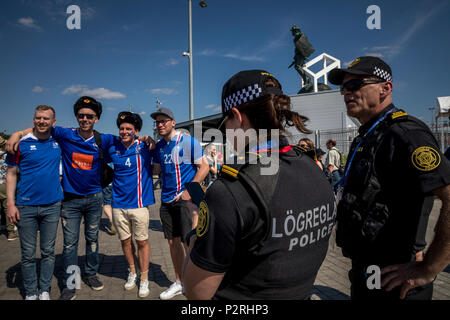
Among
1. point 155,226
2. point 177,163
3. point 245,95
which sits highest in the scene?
point 245,95

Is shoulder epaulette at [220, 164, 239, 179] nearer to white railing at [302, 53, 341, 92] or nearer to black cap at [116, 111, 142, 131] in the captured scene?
black cap at [116, 111, 142, 131]

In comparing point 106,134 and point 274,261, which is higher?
point 106,134

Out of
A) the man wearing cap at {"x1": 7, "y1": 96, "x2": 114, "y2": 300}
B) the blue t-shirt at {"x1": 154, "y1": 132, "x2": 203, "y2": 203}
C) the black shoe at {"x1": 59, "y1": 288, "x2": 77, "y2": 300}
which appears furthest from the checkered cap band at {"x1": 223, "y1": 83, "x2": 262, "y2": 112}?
the black shoe at {"x1": 59, "y1": 288, "x2": 77, "y2": 300}

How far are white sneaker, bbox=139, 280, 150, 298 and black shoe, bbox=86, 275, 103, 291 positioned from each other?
0.64 m

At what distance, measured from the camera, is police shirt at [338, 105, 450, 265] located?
1.40 metres

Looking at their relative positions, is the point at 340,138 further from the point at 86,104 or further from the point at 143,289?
the point at 86,104

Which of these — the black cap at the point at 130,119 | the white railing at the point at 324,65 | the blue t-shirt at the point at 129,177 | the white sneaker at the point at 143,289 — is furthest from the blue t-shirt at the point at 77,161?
the white railing at the point at 324,65

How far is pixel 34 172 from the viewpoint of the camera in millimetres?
3188

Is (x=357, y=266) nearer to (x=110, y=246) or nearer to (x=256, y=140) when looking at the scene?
(x=256, y=140)

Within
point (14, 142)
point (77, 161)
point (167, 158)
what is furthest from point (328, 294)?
point (14, 142)

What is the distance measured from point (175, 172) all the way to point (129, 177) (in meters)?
0.68

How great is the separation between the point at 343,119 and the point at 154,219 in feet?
45.9
